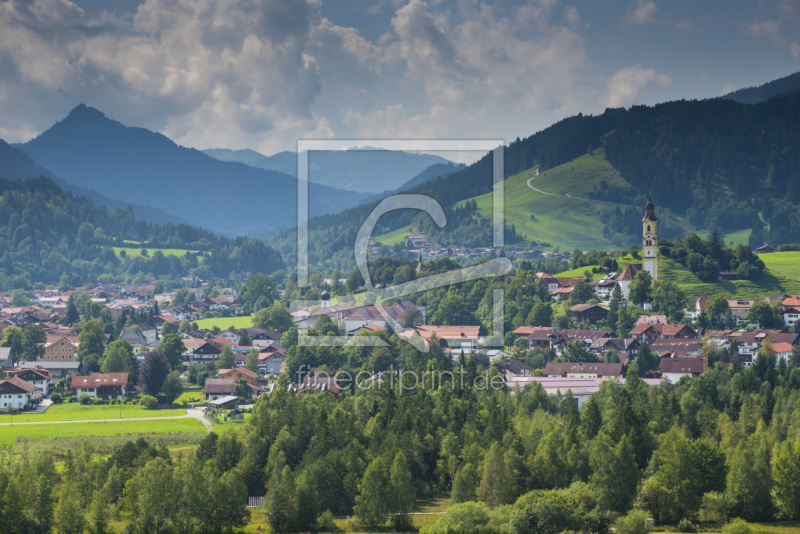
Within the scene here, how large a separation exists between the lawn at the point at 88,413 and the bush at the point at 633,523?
107 ft

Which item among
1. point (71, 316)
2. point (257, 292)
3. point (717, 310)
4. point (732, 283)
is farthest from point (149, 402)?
point (732, 283)

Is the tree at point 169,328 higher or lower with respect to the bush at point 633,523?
higher

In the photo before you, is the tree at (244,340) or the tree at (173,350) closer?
the tree at (173,350)

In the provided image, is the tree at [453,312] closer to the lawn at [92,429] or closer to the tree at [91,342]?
the tree at [91,342]

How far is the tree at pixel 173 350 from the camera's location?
76.0 m

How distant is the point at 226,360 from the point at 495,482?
41.0 m

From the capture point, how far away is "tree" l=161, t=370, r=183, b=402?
220ft

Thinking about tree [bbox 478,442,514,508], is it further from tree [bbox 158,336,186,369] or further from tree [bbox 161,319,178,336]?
tree [bbox 161,319,178,336]

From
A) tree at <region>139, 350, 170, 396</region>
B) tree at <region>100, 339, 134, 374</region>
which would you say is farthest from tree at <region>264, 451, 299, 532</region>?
tree at <region>100, 339, 134, 374</region>

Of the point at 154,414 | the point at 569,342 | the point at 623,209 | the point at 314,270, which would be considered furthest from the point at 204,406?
the point at 623,209

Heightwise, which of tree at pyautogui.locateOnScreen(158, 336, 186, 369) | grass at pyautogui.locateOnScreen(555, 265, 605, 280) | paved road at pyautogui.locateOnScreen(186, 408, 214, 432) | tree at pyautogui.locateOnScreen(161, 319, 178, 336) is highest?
grass at pyautogui.locateOnScreen(555, 265, 605, 280)

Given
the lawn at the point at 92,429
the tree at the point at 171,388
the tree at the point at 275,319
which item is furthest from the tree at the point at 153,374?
the tree at the point at 275,319

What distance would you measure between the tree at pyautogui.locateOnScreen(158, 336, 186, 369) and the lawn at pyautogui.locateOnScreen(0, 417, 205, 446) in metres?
17.6

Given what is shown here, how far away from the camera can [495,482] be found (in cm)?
4028
